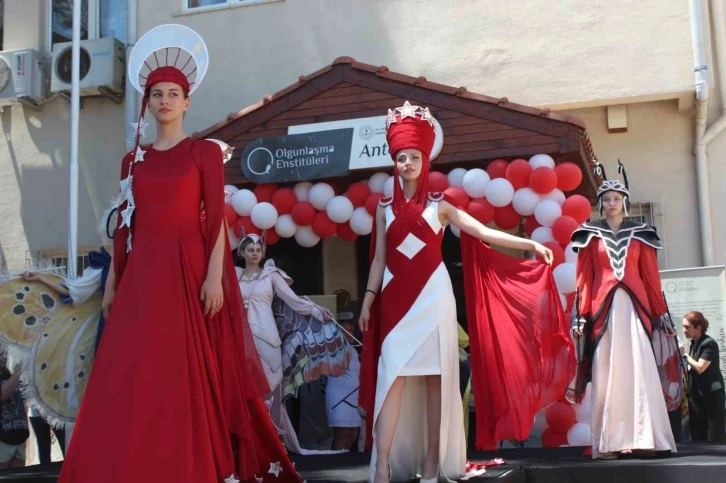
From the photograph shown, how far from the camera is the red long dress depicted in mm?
3453

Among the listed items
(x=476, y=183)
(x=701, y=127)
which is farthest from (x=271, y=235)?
(x=701, y=127)

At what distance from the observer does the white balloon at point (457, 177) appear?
748 centimetres

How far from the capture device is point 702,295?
7.78m

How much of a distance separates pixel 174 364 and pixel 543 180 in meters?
4.30

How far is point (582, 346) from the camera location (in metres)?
5.27

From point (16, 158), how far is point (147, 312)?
8.44 meters

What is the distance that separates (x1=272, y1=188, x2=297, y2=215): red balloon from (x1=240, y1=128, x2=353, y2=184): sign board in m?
0.14

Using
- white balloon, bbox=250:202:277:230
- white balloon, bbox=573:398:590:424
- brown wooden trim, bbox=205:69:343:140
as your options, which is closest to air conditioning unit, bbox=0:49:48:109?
brown wooden trim, bbox=205:69:343:140

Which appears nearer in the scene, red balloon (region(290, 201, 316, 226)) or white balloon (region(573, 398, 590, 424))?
white balloon (region(573, 398, 590, 424))

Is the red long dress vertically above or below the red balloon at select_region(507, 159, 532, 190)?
below

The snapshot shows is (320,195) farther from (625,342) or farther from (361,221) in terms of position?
(625,342)

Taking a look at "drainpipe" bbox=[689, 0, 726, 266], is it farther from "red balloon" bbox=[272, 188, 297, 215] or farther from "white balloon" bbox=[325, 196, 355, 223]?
"red balloon" bbox=[272, 188, 297, 215]

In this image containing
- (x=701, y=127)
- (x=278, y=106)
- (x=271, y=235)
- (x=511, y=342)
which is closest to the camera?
(x=511, y=342)

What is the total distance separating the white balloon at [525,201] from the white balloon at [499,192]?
0.20 ft
